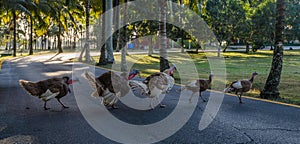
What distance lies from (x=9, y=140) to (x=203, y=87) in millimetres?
4939

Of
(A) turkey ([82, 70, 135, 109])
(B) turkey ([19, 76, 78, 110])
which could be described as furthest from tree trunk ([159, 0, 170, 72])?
(B) turkey ([19, 76, 78, 110])

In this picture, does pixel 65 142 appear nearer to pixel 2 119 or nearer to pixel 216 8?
pixel 2 119

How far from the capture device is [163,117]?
6.49m

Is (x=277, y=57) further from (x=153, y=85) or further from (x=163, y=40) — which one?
(x=163, y=40)

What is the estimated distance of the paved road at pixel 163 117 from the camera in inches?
200

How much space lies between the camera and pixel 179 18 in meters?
38.4

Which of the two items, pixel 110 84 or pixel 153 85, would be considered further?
pixel 153 85

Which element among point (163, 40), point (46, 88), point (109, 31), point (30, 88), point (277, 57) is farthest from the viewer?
point (109, 31)

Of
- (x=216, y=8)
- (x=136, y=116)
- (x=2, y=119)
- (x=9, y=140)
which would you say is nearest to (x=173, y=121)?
(x=136, y=116)

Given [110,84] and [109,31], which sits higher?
[109,31]

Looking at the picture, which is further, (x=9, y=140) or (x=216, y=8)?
(x=216, y=8)

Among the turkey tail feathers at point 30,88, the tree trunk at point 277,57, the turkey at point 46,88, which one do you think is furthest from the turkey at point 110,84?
the tree trunk at point 277,57

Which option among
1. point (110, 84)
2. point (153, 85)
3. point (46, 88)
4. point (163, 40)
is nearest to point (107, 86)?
point (110, 84)

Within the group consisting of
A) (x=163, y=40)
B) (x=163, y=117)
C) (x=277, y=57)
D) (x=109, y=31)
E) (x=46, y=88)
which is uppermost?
(x=109, y=31)
